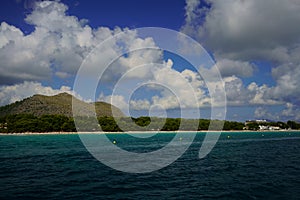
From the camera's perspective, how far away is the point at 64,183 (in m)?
28.4

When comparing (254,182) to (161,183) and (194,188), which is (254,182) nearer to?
(194,188)

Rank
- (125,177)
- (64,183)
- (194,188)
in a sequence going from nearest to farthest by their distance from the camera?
(194,188) → (64,183) → (125,177)

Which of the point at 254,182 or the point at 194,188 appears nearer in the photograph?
the point at 194,188

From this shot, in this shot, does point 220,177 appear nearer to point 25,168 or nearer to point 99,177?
point 99,177

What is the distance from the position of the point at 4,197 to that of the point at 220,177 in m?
20.9

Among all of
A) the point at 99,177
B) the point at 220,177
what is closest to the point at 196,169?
the point at 220,177

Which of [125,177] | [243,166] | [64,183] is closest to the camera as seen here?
[64,183]

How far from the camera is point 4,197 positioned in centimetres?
2300

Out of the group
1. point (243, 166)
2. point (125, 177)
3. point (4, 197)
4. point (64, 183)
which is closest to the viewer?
point (4, 197)

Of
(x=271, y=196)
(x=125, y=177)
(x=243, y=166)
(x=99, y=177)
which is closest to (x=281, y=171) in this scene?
(x=243, y=166)

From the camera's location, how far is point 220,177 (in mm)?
31781

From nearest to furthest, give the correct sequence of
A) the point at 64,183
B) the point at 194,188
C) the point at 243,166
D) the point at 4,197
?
the point at 4,197
the point at 194,188
the point at 64,183
the point at 243,166

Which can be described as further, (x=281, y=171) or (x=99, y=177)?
(x=281, y=171)

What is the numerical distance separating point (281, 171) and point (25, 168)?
32426mm
